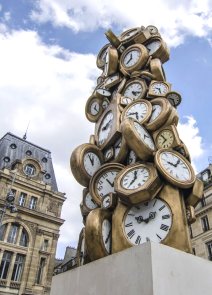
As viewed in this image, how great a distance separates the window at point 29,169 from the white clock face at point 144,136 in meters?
31.5

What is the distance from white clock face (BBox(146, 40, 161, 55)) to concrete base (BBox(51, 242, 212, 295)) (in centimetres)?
572

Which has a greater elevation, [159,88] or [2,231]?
[2,231]

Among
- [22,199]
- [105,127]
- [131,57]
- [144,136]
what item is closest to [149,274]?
[144,136]

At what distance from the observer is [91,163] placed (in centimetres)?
571

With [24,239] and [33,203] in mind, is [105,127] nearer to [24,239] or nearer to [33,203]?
[24,239]

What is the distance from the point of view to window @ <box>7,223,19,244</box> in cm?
3014

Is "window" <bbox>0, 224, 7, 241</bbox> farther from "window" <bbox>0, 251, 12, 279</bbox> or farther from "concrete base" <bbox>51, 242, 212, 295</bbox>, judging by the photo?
"concrete base" <bbox>51, 242, 212, 295</bbox>

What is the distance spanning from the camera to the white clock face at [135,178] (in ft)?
14.4

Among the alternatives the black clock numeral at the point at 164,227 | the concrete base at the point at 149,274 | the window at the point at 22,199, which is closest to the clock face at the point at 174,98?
the black clock numeral at the point at 164,227

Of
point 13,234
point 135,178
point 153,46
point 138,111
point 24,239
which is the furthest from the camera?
point 24,239

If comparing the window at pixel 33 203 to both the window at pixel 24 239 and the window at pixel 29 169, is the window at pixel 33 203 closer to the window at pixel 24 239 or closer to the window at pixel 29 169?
the window at pixel 24 239

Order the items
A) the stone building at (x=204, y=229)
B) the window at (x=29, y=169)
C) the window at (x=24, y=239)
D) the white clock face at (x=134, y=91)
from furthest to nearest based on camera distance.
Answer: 1. the window at (x=29, y=169)
2. the window at (x=24, y=239)
3. the stone building at (x=204, y=229)
4. the white clock face at (x=134, y=91)

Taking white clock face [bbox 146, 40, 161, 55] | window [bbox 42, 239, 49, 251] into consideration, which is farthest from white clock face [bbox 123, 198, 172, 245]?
window [bbox 42, 239, 49, 251]

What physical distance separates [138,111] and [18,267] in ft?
94.3
